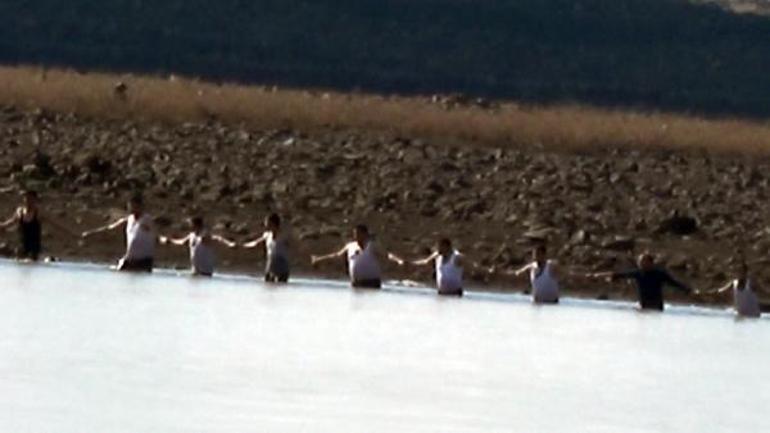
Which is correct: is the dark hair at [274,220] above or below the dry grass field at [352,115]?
below

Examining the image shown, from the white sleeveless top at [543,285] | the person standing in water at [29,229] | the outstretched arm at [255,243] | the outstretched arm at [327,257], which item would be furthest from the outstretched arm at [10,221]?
the white sleeveless top at [543,285]

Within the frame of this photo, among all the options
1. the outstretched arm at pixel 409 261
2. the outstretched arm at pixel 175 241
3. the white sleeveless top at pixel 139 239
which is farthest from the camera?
the outstretched arm at pixel 175 241

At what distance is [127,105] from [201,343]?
17.2 m

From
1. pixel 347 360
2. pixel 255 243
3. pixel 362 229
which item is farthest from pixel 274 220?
pixel 347 360

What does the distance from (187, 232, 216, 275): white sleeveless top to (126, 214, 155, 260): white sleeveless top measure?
41 centimetres

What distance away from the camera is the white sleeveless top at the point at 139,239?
1217 inches

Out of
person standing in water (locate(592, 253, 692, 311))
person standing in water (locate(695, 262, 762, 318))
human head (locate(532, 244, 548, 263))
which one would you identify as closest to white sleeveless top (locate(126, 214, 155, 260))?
human head (locate(532, 244, 548, 263))

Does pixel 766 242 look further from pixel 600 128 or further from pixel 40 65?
pixel 40 65

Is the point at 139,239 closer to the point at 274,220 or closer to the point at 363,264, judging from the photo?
the point at 274,220

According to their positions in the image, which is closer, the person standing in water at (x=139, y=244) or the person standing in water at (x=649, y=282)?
→ the person standing in water at (x=649, y=282)

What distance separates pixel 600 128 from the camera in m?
43.2

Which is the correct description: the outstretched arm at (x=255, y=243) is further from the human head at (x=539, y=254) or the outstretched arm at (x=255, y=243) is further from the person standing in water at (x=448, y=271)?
the human head at (x=539, y=254)

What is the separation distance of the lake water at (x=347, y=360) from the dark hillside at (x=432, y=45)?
92.2 ft

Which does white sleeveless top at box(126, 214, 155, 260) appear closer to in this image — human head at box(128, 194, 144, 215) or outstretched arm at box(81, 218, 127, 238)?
human head at box(128, 194, 144, 215)
